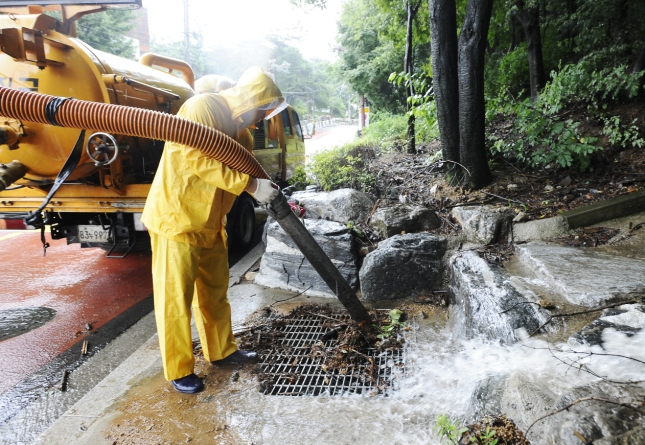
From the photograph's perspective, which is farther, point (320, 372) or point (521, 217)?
point (521, 217)

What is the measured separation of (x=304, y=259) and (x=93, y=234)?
2.63 metres

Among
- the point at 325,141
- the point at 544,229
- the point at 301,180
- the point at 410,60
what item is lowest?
the point at 544,229

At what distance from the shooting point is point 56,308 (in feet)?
13.4

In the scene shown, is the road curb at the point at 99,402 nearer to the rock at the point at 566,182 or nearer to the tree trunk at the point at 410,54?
the rock at the point at 566,182

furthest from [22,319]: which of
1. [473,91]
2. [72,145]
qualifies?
[473,91]

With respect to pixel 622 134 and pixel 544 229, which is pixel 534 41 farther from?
pixel 544 229

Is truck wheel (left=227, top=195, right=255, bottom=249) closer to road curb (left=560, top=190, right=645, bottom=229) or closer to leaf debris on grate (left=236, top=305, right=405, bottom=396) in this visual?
leaf debris on grate (left=236, top=305, right=405, bottom=396)

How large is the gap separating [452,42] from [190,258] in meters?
4.03

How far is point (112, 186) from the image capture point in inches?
171

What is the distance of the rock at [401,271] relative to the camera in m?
3.68

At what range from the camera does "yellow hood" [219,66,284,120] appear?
2598 millimetres

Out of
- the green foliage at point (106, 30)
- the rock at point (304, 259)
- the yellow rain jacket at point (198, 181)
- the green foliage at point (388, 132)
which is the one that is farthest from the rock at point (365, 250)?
the green foliage at point (106, 30)

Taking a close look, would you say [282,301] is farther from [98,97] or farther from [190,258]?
[98,97]

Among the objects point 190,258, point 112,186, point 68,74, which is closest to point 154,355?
point 190,258
